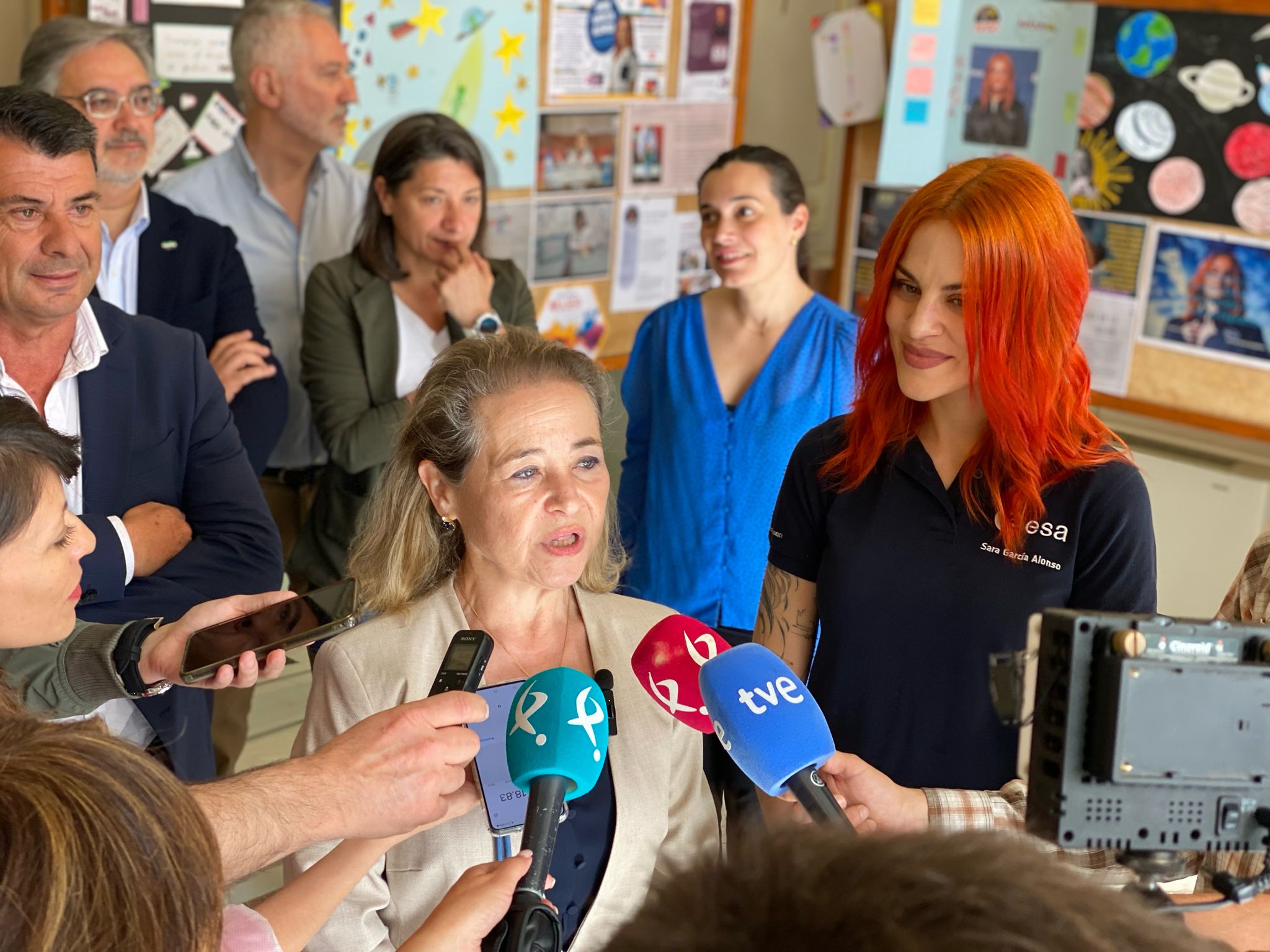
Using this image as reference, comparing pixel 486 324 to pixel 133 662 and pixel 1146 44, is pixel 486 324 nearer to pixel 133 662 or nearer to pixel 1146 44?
pixel 133 662

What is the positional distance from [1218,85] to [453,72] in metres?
2.57

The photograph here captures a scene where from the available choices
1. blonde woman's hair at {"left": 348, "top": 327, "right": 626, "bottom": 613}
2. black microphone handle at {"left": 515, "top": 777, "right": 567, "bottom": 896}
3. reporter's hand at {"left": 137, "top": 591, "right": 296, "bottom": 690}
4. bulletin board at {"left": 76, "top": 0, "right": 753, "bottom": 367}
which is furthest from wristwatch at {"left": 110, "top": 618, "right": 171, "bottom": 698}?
bulletin board at {"left": 76, "top": 0, "right": 753, "bottom": 367}

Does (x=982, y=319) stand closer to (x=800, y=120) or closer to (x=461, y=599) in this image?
(x=461, y=599)

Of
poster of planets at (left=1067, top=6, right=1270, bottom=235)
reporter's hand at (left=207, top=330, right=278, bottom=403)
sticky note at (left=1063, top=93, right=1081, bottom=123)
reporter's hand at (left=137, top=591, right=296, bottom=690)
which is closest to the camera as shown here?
reporter's hand at (left=137, top=591, right=296, bottom=690)

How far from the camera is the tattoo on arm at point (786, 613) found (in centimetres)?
210

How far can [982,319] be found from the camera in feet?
6.14

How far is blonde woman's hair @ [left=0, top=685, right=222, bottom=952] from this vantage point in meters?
0.95

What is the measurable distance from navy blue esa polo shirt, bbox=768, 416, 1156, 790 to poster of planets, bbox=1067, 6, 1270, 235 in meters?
2.87

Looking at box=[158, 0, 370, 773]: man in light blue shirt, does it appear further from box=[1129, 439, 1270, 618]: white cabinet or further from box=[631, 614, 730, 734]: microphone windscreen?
box=[1129, 439, 1270, 618]: white cabinet

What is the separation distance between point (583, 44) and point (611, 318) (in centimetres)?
105

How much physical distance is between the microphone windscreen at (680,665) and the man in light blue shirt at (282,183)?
1.83 m

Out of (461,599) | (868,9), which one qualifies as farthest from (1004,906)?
(868,9)

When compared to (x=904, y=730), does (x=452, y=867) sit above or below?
below

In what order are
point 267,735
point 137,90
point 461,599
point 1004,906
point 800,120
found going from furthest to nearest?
point 800,120 → point 267,735 → point 137,90 → point 461,599 → point 1004,906
